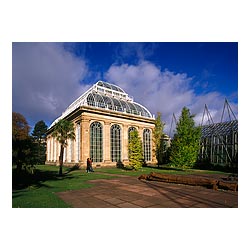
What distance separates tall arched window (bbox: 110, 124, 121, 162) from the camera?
26.8 meters

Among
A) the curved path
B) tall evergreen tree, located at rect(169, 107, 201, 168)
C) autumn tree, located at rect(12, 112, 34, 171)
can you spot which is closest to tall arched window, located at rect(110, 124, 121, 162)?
tall evergreen tree, located at rect(169, 107, 201, 168)

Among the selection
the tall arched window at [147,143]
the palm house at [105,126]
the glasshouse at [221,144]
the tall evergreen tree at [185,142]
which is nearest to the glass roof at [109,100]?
the palm house at [105,126]

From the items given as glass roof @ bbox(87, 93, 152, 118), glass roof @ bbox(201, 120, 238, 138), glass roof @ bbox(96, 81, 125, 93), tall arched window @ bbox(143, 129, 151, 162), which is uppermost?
glass roof @ bbox(96, 81, 125, 93)

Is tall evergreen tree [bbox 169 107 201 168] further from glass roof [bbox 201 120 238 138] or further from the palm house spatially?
the palm house

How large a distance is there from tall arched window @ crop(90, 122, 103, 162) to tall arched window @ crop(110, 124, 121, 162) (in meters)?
1.88

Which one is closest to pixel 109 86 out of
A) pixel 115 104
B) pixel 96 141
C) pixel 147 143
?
pixel 115 104

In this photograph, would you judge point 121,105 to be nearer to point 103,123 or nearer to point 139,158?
point 103,123

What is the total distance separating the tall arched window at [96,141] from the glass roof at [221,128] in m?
15.6

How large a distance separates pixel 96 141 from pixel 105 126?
2.37 m

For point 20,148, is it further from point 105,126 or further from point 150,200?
point 105,126

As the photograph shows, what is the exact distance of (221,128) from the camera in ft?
89.4

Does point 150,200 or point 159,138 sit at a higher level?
point 159,138

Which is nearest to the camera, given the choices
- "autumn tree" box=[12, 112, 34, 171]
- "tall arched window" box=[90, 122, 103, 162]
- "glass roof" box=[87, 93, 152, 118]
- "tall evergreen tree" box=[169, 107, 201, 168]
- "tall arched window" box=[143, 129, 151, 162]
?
"autumn tree" box=[12, 112, 34, 171]
